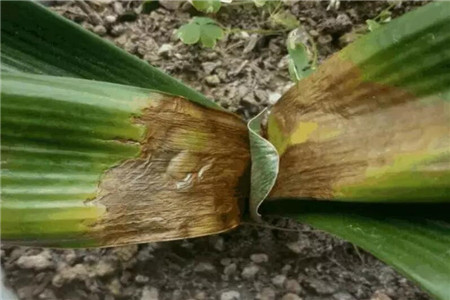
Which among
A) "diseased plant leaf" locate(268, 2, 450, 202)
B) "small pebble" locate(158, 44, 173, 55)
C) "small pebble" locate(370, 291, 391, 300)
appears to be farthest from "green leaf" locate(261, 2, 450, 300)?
"small pebble" locate(158, 44, 173, 55)

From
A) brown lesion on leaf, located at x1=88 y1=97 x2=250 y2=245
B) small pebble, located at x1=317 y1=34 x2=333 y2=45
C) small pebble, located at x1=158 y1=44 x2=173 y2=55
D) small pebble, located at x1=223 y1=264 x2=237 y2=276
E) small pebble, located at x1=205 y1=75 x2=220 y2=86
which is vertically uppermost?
small pebble, located at x1=317 y1=34 x2=333 y2=45

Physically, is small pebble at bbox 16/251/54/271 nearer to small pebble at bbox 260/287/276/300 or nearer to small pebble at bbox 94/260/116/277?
small pebble at bbox 94/260/116/277

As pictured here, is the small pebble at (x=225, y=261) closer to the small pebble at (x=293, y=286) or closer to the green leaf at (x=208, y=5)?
the small pebble at (x=293, y=286)

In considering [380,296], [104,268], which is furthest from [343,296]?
[104,268]

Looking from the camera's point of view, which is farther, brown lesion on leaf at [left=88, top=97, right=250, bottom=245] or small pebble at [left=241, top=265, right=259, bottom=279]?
small pebble at [left=241, top=265, right=259, bottom=279]

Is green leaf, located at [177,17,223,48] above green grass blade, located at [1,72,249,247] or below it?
above

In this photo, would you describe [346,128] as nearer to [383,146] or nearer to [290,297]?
[383,146]
